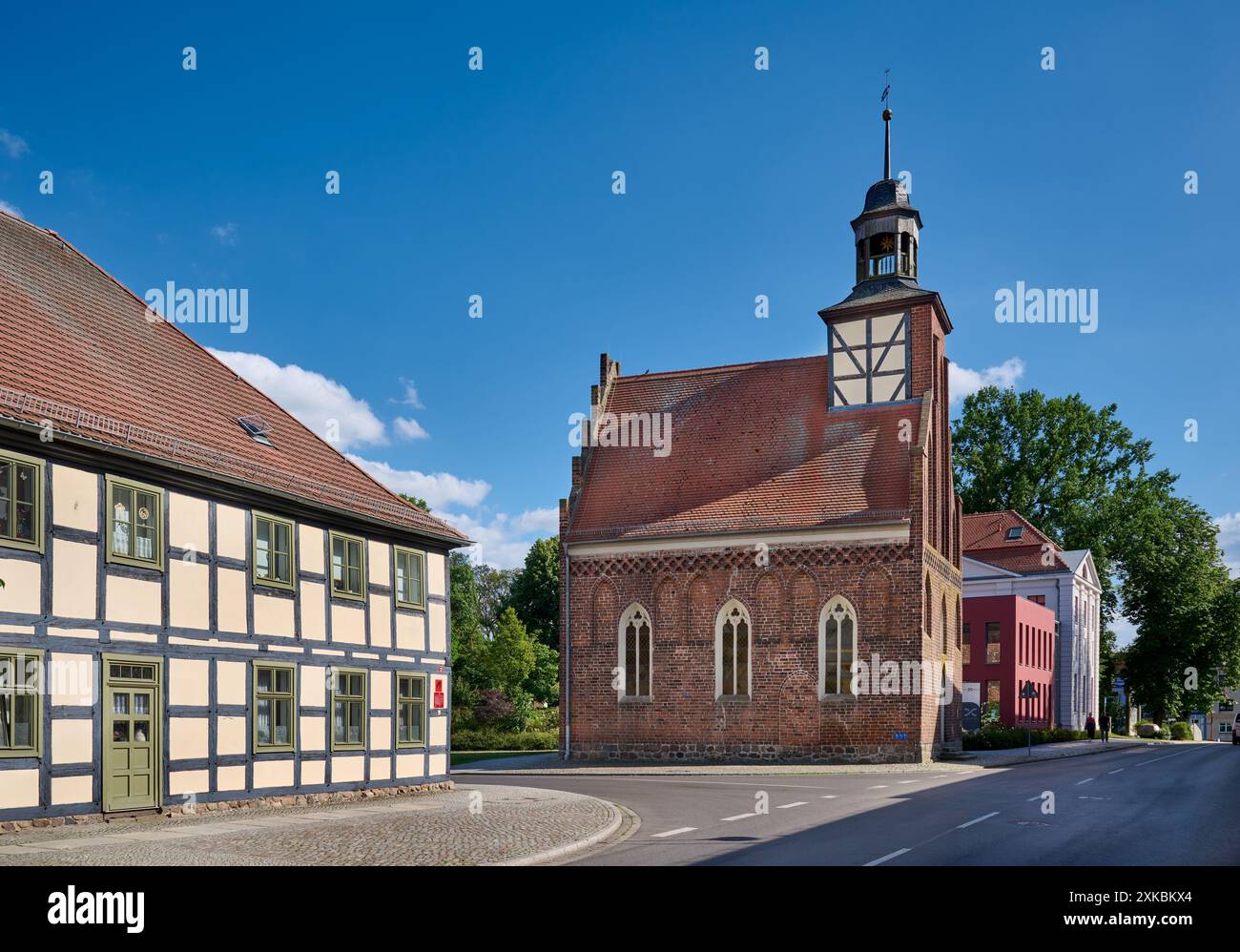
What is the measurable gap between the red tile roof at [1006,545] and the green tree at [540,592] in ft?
78.0

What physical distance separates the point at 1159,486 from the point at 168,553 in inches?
2401

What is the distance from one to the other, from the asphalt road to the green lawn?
9.65 metres

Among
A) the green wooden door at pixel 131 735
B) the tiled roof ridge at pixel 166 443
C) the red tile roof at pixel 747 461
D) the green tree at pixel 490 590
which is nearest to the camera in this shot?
the tiled roof ridge at pixel 166 443

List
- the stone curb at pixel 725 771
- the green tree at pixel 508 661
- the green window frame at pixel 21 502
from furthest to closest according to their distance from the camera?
the green tree at pixel 508 661 → the stone curb at pixel 725 771 → the green window frame at pixel 21 502

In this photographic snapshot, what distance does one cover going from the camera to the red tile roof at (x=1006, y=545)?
6084 cm

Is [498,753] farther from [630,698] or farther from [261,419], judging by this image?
[261,419]

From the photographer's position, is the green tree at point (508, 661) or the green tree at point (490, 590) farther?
the green tree at point (490, 590)

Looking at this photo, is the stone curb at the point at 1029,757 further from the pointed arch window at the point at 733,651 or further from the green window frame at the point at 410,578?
the green window frame at the point at 410,578

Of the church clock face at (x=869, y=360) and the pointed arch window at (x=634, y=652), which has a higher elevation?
the church clock face at (x=869, y=360)

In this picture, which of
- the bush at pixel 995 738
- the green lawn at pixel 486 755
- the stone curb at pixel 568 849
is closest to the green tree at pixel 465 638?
the green lawn at pixel 486 755

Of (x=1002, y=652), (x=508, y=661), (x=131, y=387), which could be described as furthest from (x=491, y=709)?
(x=131, y=387)

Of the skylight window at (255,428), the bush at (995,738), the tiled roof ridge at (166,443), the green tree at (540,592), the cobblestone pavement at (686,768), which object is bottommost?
the bush at (995,738)

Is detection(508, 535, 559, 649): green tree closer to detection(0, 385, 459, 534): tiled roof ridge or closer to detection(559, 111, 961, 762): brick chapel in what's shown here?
detection(559, 111, 961, 762): brick chapel

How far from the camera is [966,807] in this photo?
17.6 m
